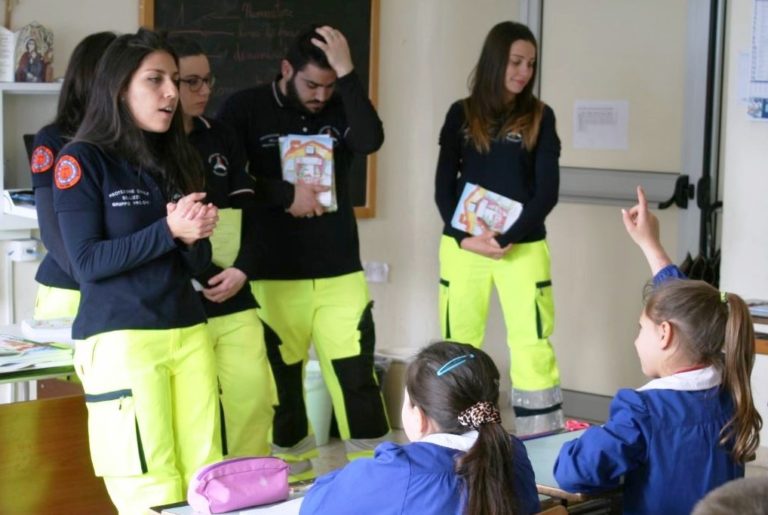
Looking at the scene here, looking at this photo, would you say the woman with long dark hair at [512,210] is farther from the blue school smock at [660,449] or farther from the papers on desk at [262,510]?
the papers on desk at [262,510]

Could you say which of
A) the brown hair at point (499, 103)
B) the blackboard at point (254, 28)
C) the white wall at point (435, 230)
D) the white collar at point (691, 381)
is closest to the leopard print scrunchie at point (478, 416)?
the white collar at point (691, 381)

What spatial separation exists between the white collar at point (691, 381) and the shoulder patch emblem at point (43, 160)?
5.78 feet

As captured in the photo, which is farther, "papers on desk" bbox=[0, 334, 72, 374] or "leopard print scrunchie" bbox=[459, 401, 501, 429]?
"papers on desk" bbox=[0, 334, 72, 374]

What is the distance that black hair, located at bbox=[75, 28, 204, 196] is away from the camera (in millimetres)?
3072

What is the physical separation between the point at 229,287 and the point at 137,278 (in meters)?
0.54

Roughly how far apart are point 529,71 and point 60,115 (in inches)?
67.1

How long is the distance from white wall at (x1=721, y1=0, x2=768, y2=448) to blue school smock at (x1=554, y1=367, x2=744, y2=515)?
227 cm

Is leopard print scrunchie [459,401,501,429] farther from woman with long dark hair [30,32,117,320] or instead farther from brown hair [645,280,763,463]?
woman with long dark hair [30,32,117,320]

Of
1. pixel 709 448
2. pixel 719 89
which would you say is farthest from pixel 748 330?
pixel 719 89

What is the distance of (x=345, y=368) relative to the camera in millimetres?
4145

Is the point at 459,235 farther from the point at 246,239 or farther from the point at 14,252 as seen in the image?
the point at 14,252

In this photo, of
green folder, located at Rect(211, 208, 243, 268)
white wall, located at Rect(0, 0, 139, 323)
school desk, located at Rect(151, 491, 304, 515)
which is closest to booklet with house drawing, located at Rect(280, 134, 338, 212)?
green folder, located at Rect(211, 208, 243, 268)

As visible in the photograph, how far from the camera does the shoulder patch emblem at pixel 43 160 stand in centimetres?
337

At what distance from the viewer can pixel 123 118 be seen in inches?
122
